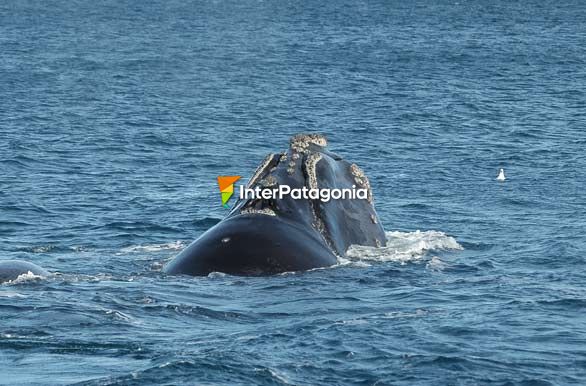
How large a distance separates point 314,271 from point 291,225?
5.53ft

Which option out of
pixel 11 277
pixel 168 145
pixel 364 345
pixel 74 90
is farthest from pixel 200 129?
pixel 364 345

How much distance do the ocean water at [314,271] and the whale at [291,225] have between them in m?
0.50

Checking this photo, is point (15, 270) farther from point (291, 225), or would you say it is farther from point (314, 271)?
point (314, 271)

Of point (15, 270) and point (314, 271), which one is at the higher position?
point (15, 270)

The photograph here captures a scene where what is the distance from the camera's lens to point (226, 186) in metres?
52.4

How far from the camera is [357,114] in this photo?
7700 cm

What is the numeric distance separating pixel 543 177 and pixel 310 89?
3826cm

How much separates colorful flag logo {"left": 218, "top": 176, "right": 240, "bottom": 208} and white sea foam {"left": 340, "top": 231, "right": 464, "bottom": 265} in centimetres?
1014

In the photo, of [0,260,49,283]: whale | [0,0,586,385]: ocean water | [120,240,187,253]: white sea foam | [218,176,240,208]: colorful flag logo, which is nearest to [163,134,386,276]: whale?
[0,0,586,385]: ocean water

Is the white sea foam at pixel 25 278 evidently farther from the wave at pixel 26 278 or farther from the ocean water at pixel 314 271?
the ocean water at pixel 314 271

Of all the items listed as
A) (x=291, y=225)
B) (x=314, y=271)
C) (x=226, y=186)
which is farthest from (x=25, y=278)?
(x=226, y=186)

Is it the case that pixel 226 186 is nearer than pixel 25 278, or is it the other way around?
pixel 25 278

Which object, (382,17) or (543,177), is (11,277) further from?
(382,17)

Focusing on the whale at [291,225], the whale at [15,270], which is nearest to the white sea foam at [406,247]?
the whale at [291,225]
